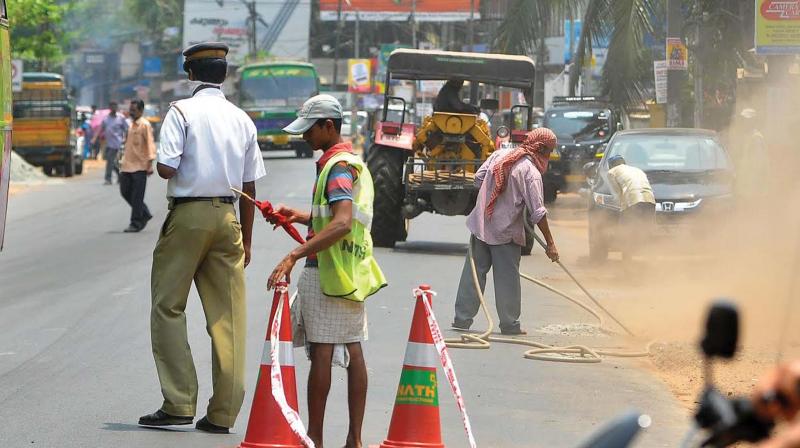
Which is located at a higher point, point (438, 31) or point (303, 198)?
point (438, 31)

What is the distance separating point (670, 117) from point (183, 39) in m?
71.5

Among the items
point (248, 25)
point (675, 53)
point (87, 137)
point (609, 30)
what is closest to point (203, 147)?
point (675, 53)

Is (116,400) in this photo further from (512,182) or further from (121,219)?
(121,219)

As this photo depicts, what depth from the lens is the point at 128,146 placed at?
19891 millimetres

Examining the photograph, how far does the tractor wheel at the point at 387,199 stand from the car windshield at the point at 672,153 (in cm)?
281

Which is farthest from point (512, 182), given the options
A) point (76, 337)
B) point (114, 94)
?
point (114, 94)

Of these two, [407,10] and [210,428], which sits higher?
[407,10]

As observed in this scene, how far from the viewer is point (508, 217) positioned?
464 inches


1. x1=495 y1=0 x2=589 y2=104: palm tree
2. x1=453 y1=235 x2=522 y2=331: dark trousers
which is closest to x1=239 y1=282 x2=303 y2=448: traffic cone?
x1=453 y1=235 x2=522 y2=331: dark trousers

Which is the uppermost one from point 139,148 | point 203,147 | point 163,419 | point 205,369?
point 203,147

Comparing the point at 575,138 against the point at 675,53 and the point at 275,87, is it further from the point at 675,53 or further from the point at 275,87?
the point at 275,87

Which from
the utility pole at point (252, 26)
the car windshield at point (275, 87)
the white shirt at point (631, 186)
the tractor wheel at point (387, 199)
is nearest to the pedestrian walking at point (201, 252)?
the white shirt at point (631, 186)

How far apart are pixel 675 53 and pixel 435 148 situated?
279 inches

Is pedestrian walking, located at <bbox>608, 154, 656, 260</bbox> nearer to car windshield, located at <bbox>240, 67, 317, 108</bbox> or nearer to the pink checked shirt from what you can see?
the pink checked shirt
